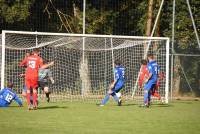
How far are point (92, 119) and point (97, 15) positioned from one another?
61.6 feet

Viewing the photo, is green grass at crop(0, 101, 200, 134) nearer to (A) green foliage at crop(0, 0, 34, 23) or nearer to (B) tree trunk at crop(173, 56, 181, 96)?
(B) tree trunk at crop(173, 56, 181, 96)

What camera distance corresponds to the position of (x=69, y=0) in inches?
1449

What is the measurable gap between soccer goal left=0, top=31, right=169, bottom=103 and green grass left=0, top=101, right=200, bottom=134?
548 centimetres

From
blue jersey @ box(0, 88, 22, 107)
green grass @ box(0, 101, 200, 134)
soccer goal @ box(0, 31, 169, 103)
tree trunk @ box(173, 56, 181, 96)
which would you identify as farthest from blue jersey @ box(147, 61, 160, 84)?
tree trunk @ box(173, 56, 181, 96)

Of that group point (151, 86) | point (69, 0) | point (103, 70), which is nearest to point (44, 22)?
point (69, 0)

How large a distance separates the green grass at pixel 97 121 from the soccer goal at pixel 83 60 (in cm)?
548

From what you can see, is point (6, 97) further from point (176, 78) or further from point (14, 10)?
point (14, 10)

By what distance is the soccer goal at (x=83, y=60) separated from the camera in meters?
28.8

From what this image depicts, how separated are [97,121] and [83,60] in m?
11.6

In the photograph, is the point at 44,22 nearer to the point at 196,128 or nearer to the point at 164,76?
the point at 164,76

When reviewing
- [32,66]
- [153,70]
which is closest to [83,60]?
[153,70]

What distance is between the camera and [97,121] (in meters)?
18.2

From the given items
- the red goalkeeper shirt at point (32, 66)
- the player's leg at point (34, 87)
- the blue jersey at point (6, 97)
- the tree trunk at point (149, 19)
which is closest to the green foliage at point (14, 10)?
the tree trunk at point (149, 19)

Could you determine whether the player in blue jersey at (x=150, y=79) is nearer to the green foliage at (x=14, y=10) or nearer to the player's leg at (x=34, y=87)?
the player's leg at (x=34, y=87)
